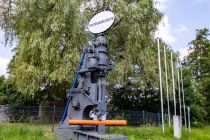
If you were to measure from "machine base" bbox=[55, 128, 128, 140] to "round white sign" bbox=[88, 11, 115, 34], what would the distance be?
2.52 meters

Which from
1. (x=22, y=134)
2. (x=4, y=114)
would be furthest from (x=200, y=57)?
(x=22, y=134)

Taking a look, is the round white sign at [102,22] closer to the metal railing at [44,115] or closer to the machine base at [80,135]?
the machine base at [80,135]

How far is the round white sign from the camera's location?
6699mm

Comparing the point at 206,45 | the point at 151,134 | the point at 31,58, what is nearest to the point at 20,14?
the point at 31,58

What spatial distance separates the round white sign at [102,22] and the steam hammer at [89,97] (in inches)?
8.1

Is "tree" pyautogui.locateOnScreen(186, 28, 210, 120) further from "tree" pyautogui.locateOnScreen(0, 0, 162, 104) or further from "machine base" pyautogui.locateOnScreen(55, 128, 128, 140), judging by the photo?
"machine base" pyautogui.locateOnScreen(55, 128, 128, 140)

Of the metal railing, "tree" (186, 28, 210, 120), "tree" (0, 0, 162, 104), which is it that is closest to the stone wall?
the metal railing

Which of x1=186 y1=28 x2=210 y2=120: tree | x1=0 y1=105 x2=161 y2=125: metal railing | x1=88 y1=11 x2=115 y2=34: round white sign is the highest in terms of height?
x1=186 y1=28 x2=210 y2=120: tree

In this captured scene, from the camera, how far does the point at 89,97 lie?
6.29 metres

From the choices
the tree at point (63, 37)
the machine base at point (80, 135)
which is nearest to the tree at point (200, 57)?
the tree at point (63, 37)

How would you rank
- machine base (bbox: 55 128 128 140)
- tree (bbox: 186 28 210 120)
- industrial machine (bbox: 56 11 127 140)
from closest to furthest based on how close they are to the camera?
machine base (bbox: 55 128 128 140) < industrial machine (bbox: 56 11 127 140) < tree (bbox: 186 28 210 120)

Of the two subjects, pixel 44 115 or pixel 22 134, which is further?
pixel 44 115

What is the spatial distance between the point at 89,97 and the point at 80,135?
2.88 ft

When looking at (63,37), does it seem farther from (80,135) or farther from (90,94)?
(80,135)
